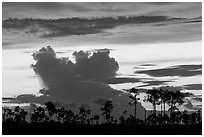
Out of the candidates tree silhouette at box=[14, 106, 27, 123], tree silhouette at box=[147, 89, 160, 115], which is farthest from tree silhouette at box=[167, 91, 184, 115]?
tree silhouette at box=[14, 106, 27, 123]

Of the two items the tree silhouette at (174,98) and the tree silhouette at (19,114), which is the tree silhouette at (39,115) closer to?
the tree silhouette at (19,114)

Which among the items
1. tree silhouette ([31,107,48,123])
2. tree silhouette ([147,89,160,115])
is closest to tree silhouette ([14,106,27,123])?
tree silhouette ([31,107,48,123])

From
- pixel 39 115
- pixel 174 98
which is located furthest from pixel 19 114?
pixel 174 98

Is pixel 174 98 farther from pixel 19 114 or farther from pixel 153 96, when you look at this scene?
pixel 19 114

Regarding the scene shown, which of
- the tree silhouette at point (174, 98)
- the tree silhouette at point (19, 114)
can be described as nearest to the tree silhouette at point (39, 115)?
the tree silhouette at point (19, 114)

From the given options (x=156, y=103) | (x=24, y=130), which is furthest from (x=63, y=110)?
(x=24, y=130)

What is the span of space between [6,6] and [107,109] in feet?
322

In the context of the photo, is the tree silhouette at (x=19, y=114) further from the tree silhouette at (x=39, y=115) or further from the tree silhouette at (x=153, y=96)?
the tree silhouette at (x=153, y=96)

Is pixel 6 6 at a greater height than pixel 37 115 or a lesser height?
greater

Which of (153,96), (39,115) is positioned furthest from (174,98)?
(39,115)

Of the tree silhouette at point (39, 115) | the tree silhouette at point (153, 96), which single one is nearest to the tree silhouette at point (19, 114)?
the tree silhouette at point (39, 115)

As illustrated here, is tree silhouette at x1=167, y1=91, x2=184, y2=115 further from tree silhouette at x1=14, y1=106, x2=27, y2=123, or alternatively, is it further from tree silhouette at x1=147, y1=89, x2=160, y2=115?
tree silhouette at x1=14, y1=106, x2=27, y2=123

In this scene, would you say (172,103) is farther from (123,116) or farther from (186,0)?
(186,0)

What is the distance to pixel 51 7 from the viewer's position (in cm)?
3762
